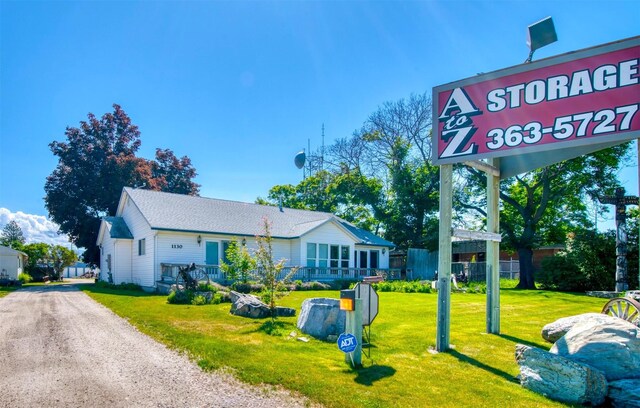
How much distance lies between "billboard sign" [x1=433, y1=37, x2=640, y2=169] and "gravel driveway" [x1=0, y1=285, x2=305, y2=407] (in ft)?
18.4

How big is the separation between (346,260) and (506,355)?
2094 cm

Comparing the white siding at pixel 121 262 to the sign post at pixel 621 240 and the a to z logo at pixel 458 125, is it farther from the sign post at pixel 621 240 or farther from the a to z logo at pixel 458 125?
the sign post at pixel 621 240

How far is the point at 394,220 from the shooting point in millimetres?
35906

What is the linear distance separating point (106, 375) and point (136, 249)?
19.2 meters

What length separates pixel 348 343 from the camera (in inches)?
247

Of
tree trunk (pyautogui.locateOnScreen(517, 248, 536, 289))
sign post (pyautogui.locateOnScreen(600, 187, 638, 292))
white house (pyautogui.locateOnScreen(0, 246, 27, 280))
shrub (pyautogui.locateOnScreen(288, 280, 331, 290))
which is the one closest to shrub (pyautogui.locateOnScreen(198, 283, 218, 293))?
shrub (pyautogui.locateOnScreen(288, 280, 331, 290))

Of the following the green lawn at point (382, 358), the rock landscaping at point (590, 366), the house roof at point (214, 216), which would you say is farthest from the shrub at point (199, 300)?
the rock landscaping at point (590, 366)

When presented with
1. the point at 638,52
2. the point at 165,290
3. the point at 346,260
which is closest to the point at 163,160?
the point at 346,260

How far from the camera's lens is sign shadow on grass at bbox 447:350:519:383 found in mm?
6062

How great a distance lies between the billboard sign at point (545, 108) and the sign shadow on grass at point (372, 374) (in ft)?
13.2

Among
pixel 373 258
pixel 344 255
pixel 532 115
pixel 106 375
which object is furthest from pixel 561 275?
pixel 106 375

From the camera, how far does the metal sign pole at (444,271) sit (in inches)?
296

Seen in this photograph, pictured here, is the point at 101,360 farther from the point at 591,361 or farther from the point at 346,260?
the point at 346,260

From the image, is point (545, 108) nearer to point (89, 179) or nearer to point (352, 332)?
point (352, 332)
